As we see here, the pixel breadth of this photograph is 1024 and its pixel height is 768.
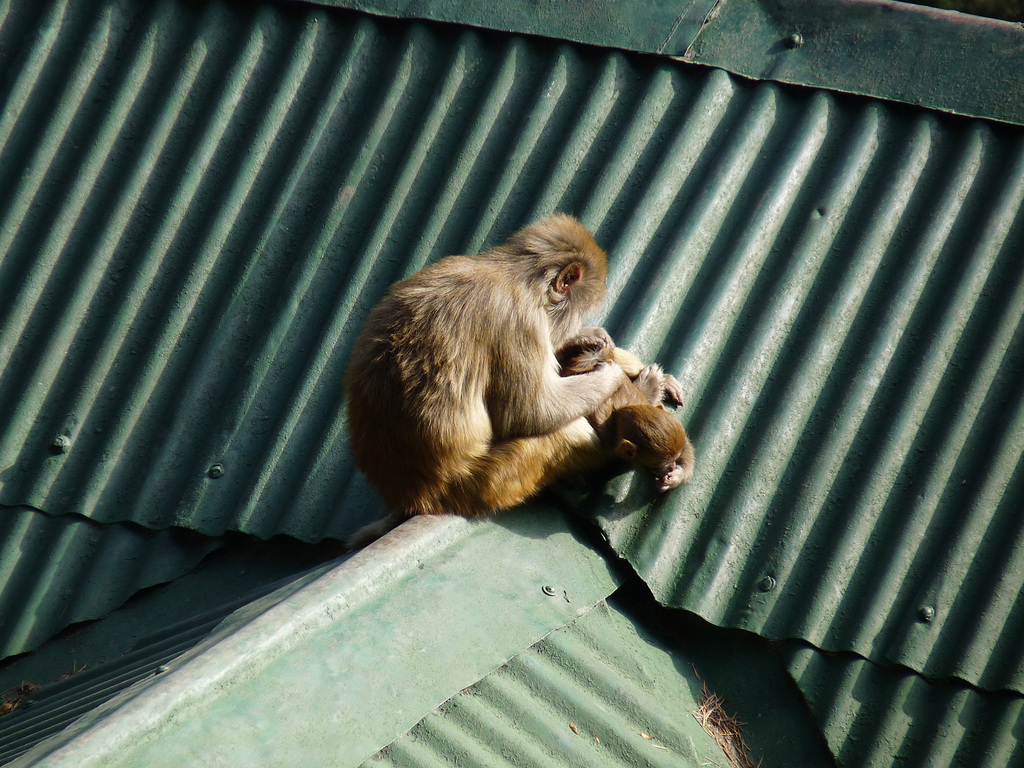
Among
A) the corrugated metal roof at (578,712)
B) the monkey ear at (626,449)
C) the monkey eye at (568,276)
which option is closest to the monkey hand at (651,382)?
the monkey ear at (626,449)

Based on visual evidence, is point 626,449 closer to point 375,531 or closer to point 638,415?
point 638,415

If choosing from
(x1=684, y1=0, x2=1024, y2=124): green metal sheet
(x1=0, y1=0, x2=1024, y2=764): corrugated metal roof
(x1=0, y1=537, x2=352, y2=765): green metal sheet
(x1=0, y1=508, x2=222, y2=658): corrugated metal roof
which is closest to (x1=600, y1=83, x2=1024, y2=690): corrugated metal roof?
(x1=0, y1=0, x2=1024, y2=764): corrugated metal roof

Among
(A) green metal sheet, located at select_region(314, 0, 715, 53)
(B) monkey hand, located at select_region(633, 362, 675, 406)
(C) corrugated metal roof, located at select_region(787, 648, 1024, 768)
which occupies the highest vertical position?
(A) green metal sheet, located at select_region(314, 0, 715, 53)

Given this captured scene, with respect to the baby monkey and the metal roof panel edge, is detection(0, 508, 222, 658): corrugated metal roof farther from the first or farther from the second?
the metal roof panel edge

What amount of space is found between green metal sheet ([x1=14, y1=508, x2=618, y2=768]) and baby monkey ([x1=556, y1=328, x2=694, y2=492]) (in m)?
0.41


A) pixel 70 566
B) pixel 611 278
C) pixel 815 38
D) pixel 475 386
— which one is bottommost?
pixel 70 566

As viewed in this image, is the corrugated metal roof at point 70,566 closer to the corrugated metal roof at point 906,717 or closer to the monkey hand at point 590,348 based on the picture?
the monkey hand at point 590,348

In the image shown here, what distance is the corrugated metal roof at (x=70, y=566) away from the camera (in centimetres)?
370

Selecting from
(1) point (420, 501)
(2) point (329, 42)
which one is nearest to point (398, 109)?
(2) point (329, 42)

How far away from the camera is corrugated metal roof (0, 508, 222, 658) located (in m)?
3.70

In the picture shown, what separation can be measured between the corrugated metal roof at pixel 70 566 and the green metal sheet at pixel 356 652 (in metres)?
1.16

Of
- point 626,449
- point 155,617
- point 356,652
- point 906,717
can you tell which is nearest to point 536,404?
point 626,449

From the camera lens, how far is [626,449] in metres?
3.38

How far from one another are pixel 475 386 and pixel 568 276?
640mm
